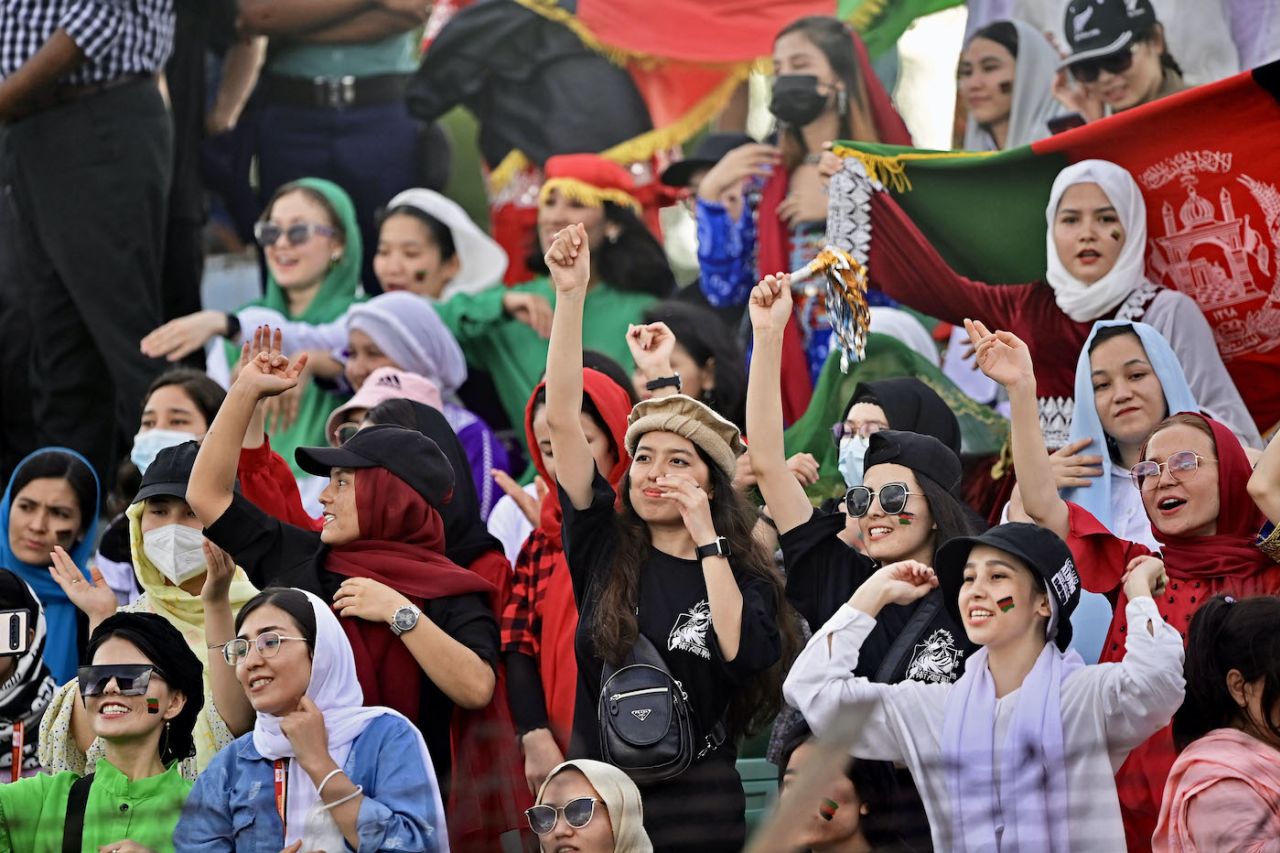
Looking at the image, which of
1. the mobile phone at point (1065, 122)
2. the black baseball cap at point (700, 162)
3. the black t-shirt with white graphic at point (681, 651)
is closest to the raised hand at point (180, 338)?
the black baseball cap at point (700, 162)

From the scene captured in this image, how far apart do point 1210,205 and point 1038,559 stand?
8.81 ft

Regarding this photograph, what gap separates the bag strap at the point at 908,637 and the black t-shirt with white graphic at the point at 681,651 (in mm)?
282

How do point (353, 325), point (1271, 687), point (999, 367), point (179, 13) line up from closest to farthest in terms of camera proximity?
point (1271, 687), point (999, 367), point (353, 325), point (179, 13)

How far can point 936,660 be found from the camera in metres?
5.12

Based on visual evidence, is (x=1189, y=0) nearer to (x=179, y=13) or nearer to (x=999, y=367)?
(x=999, y=367)

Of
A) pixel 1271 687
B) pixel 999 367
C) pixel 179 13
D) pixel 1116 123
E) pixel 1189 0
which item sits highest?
pixel 179 13

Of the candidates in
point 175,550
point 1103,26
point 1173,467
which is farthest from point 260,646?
point 1103,26

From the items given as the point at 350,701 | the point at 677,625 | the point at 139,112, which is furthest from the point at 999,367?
the point at 139,112

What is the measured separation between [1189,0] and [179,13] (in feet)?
14.2

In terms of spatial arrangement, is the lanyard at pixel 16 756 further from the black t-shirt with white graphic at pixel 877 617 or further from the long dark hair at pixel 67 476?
the black t-shirt with white graphic at pixel 877 617

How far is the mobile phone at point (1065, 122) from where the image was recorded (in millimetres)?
8539

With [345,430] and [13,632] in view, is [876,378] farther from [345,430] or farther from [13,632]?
[13,632]

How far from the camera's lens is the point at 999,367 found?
5.45 meters

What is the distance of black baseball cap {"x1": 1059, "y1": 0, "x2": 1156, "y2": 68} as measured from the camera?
8.41m
